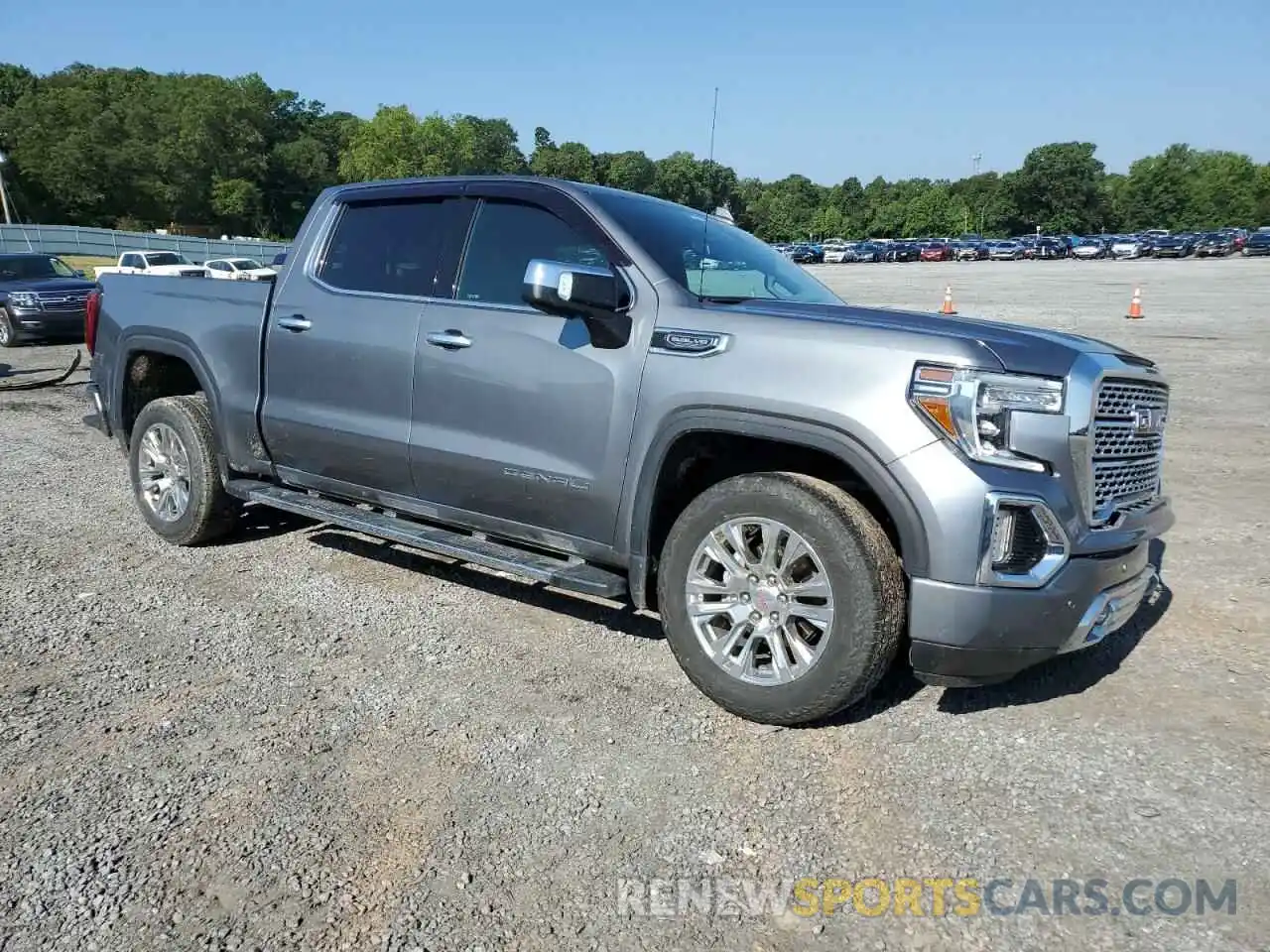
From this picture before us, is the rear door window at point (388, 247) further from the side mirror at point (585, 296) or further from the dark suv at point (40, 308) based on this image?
the dark suv at point (40, 308)

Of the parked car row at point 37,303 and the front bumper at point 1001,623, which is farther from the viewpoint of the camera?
the parked car row at point 37,303

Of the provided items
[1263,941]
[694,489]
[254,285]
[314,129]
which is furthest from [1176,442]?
[314,129]

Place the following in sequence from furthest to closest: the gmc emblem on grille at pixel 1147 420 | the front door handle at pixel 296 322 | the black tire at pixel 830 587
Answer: the front door handle at pixel 296 322, the gmc emblem on grille at pixel 1147 420, the black tire at pixel 830 587

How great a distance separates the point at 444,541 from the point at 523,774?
1.33 m

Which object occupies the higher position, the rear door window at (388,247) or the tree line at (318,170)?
the tree line at (318,170)

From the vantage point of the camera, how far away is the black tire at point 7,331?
49.7ft

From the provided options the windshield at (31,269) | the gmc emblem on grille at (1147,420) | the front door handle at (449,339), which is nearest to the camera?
the gmc emblem on grille at (1147,420)

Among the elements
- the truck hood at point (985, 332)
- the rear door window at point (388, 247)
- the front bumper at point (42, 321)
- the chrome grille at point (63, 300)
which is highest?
the rear door window at point (388, 247)

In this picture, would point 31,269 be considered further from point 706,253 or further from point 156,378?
point 706,253

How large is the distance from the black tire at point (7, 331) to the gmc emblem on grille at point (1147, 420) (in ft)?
55.5

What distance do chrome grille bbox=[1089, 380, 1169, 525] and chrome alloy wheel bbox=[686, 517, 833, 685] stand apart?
0.95 metres

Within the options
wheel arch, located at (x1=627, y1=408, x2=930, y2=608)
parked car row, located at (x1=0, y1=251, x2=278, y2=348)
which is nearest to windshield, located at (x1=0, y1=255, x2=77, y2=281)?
parked car row, located at (x1=0, y1=251, x2=278, y2=348)

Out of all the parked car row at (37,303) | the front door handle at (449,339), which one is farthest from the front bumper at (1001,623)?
the parked car row at (37,303)

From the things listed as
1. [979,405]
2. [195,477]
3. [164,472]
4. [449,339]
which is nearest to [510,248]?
[449,339]
